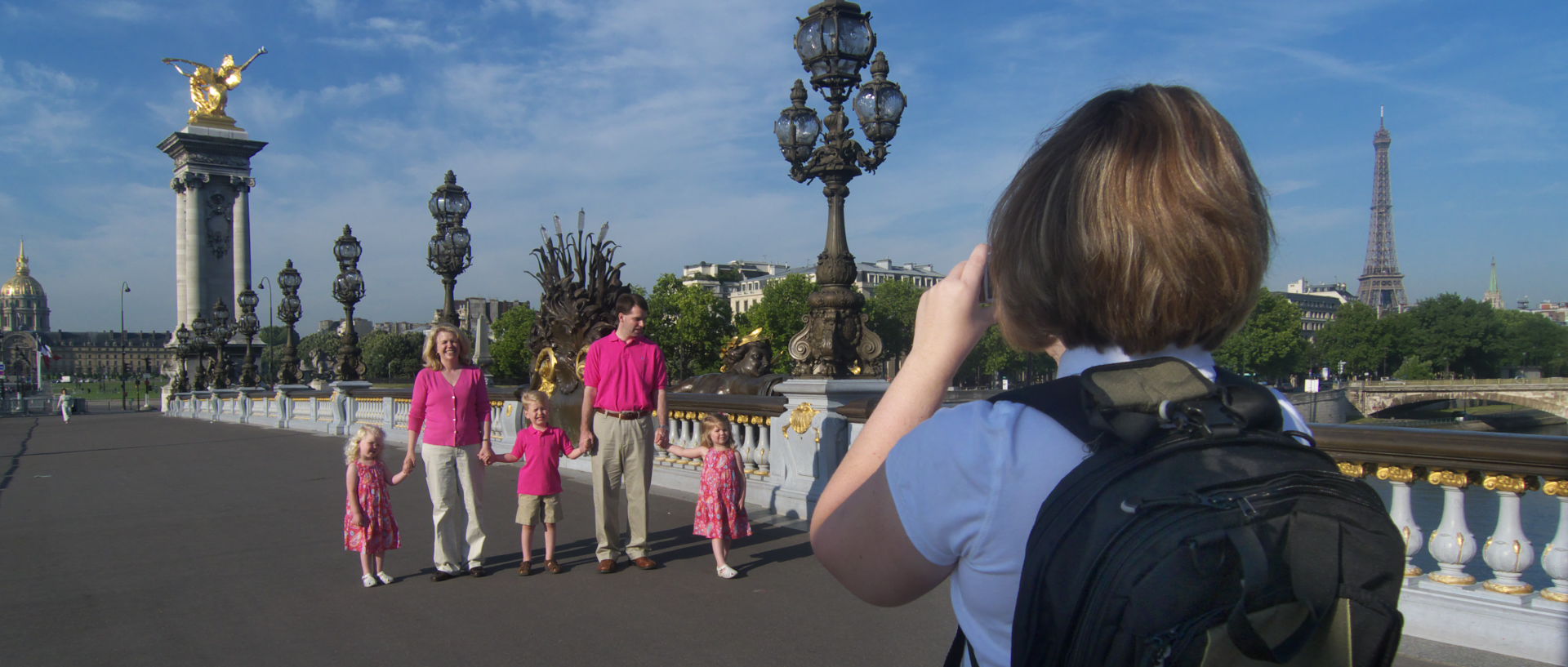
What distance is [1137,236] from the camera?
135 cm

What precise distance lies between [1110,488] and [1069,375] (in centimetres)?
25

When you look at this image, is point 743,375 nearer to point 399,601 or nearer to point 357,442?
point 357,442

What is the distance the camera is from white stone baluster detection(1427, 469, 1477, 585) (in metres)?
5.13

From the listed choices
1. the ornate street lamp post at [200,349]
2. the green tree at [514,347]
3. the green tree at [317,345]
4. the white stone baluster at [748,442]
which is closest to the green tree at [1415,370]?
the green tree at [514,347]

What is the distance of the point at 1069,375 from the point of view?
1389mm

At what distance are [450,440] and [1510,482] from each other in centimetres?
639

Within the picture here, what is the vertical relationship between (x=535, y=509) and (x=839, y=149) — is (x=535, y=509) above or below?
below

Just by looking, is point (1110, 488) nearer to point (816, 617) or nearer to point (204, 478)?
point (816, 617)

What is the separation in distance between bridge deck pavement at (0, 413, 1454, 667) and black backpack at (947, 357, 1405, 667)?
158 inches

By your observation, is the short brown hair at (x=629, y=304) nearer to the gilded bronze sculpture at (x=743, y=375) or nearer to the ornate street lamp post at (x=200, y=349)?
the gilded bronze sculpture at (x=743, y=375)

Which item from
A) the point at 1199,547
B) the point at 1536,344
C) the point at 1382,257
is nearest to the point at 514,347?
the point at 1199,547

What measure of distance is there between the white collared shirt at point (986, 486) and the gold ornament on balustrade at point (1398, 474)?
4779 mm

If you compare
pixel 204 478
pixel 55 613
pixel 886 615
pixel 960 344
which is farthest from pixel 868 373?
pixel 204 478

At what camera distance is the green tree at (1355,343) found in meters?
101
